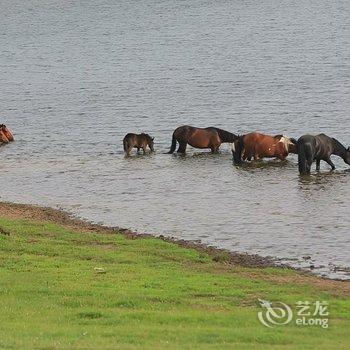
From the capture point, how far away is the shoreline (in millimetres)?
19875

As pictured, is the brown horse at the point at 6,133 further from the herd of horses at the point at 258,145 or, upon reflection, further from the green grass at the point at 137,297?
the green grass at the point at 137,297

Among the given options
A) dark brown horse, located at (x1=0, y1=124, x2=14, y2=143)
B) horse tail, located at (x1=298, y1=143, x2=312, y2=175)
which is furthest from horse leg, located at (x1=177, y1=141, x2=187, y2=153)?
dark brown horse, located at (x1=0, y1=124, x2=14, y2=143)

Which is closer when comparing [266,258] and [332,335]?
[332,335]

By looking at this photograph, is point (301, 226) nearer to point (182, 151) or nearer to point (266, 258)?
point (266, 258)

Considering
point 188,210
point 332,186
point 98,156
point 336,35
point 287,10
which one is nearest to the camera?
point 188,210

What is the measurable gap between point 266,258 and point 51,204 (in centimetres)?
895

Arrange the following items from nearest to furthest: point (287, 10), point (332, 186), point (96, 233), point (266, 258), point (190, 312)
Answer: point (190, 312) → point (266, 258) → point (96, 233) → point (332, 186) → point (287, 10)

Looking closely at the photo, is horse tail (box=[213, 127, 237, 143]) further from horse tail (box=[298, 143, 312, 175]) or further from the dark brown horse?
the dark brown horse

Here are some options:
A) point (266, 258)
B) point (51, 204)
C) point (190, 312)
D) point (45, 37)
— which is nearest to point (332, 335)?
point (190, 312)

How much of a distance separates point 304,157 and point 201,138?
6.10 meters

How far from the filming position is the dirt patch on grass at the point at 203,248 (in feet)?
58.6

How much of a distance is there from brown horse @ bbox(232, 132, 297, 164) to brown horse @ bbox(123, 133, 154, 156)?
166 inches

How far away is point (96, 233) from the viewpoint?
23125mm

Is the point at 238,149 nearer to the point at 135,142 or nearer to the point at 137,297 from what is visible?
the point at 135,142
